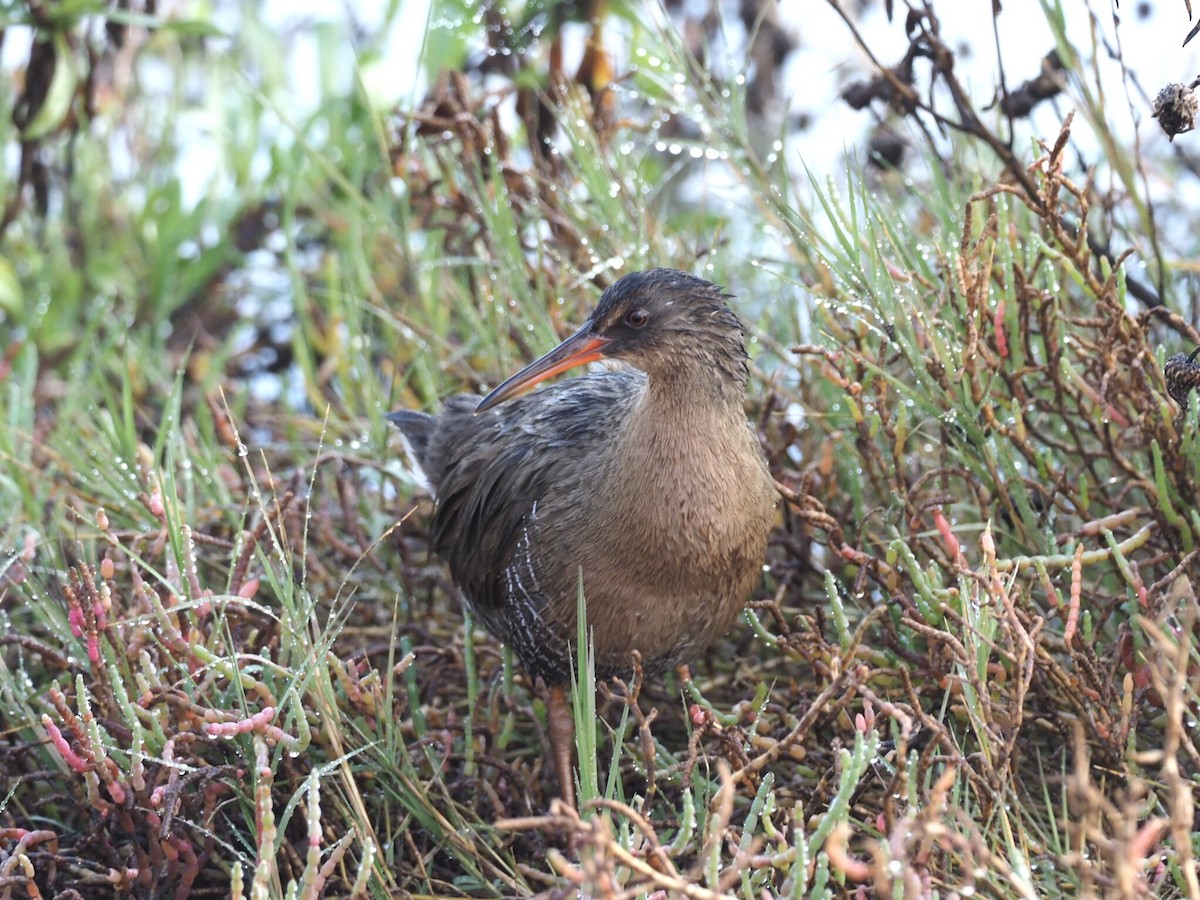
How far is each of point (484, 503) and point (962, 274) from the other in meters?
1.12

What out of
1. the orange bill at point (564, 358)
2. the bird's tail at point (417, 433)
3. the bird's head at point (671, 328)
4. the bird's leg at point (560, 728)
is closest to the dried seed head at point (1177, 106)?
the bird's head at point (671, 328)

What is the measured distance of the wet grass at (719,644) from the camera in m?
2.17

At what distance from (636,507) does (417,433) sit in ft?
3.25

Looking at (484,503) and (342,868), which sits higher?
(484,503)

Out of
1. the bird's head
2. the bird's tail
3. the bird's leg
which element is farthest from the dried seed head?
the bird's tail

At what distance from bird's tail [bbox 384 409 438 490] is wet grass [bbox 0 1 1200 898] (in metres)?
0.12

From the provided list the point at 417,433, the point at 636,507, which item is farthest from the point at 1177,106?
the point at 417,433

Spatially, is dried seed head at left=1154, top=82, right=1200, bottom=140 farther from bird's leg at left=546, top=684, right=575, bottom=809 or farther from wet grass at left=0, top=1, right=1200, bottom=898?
bird's leg at left=546, top=684, right=575, bottom=809

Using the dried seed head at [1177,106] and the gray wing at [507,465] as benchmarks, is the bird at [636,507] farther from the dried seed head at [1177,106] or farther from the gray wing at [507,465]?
the dried seed head at [1177,106]

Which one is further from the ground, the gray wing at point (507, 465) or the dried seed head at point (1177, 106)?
the dried seed head at point (1177, 106)

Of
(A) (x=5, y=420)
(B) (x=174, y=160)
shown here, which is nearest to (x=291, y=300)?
(B) (x=174, y=160)

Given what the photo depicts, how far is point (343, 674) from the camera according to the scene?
2.61m

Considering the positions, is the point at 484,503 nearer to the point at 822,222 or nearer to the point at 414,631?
the point at 414,631

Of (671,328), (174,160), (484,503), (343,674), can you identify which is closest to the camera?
(343,674)
